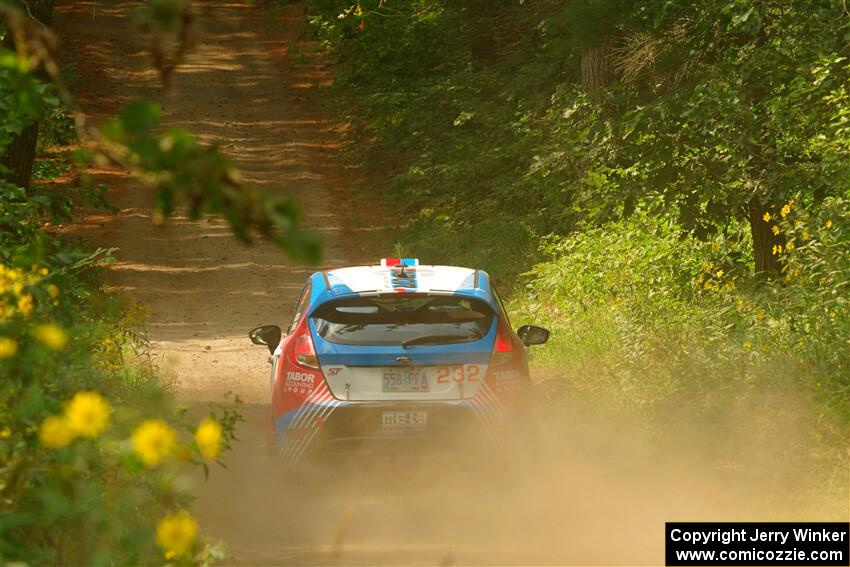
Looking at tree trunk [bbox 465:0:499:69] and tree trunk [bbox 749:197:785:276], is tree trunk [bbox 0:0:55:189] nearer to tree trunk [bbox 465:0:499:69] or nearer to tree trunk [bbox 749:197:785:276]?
tree trunk [bbox 749:197:785:276]

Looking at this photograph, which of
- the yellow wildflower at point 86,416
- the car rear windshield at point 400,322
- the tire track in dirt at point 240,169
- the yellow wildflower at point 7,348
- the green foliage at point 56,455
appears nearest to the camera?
the yellow wildflower at point 86,416

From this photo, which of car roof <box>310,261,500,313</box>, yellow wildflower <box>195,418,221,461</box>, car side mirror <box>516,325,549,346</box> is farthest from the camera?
car side mirror <box>516,325,549,346</box>

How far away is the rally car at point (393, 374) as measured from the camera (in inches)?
337

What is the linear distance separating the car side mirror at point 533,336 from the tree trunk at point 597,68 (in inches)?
396

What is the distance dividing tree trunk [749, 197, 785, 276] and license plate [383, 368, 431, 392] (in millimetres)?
6776

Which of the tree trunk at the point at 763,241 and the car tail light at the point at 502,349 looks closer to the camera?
the car tail light at the point at 502,349

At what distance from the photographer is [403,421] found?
8531 millimetres

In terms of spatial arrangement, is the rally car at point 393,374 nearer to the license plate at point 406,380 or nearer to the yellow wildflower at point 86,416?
the license plate at point 406,380

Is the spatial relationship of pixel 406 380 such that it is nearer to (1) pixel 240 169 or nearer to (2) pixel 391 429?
(2) pixel 391 429

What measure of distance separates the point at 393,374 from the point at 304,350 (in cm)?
70

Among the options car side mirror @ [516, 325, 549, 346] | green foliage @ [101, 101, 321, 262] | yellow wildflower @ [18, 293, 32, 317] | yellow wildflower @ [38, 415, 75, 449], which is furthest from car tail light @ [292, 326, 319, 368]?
green foliage @ [101, 101, 321, 262]

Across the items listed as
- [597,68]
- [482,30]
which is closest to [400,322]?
[597,68]

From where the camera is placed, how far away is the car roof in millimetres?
9016

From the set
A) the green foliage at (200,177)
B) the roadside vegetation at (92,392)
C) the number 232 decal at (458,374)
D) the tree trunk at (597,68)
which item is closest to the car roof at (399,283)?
the number 232 decal at (458,374)
